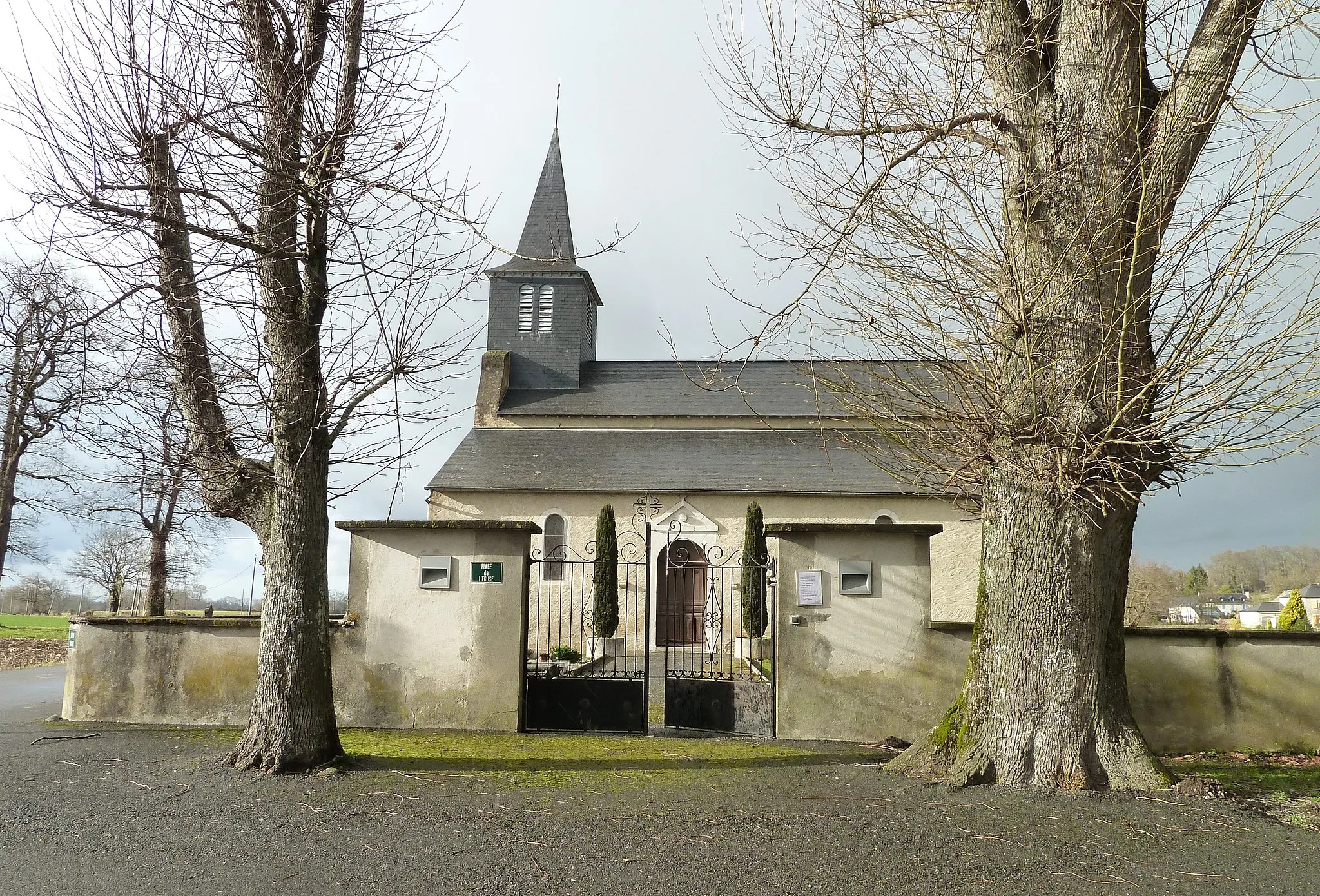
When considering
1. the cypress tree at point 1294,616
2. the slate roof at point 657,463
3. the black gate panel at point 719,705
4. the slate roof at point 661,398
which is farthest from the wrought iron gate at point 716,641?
the cypress tree at point 1294,616

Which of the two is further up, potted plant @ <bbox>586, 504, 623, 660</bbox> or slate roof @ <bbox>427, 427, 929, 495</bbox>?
slate roof @ <bbox>427, 427, 929, 495</bbox>

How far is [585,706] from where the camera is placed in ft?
27.7

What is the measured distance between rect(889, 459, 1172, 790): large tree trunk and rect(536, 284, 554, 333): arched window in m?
22.4

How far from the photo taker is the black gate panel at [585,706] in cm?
841

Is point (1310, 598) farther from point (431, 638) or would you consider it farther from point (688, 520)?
point (431, 638)

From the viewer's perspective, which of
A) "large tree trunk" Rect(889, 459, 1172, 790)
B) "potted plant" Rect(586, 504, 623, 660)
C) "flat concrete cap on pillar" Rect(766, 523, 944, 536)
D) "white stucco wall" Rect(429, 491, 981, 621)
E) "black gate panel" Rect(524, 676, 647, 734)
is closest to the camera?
"large tree trunk" Rect(889, 459, 1172, 790)

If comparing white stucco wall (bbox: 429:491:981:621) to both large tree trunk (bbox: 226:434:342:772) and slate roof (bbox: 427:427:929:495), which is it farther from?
large tree trunk (bbox: 226:434:342:772)

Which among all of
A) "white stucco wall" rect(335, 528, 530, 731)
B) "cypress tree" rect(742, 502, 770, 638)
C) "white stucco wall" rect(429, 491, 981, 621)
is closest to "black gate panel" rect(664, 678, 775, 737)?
"white stucco wall" rect(335, 528, 530, 731)

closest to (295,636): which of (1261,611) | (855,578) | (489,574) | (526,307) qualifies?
(489,574)

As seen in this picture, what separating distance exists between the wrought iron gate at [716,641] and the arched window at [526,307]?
1001 centimetres

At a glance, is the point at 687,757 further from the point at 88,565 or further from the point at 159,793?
the point at 88,565

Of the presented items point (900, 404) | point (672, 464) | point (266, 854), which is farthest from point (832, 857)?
point (672, 464)

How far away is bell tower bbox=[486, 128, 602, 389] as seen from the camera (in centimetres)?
2670

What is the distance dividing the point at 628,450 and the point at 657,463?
1.37m
